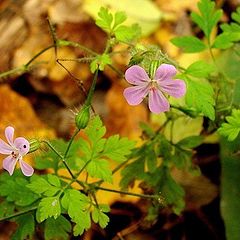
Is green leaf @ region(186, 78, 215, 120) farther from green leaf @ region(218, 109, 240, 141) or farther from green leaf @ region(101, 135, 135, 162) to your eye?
green leaf @ region(101, 135, 135, 162)

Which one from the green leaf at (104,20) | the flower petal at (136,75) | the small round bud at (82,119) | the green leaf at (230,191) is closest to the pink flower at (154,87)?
the flower petal at (136,75)

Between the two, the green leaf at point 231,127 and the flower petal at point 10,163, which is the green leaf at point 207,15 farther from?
the flower petal at point 10,163

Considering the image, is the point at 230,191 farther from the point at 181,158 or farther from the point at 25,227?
the point at 25,227

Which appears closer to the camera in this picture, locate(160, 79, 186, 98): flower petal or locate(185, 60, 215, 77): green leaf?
locate(160, 79, 186, 98): flower petal

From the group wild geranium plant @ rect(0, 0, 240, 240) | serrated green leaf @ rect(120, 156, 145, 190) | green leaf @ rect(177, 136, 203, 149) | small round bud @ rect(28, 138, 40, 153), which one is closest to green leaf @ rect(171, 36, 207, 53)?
wild geranium plant @ rect(0, 0, 240, 240)

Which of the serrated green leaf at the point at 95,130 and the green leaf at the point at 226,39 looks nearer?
the serrated green leaf at the point at 95,130

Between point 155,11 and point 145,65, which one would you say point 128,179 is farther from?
point 155,11
